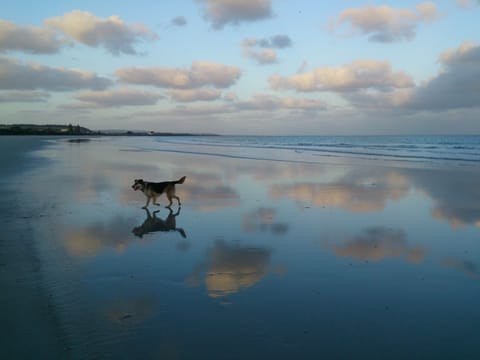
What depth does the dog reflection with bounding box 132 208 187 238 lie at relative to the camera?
769 cm

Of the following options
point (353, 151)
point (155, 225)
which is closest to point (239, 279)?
point (155, 225)

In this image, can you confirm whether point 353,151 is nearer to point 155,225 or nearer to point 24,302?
point 155,225

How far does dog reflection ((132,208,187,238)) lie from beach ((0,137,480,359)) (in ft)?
0.18

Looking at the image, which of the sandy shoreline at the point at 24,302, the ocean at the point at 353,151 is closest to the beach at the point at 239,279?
the sandy shoreline at the point at 24,302


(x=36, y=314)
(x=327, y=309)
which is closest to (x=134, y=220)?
(x=36, y=314)

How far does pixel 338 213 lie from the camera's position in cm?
934

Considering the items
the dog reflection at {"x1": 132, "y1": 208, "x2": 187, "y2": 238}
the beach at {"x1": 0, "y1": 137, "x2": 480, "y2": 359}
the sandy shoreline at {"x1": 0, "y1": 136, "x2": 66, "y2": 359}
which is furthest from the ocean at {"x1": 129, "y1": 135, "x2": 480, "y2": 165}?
the sandy shoreline at {"x1": 0, "y1": 136, "x2": 66, "y2": 359}

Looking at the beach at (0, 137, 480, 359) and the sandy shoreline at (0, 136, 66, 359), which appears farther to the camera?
the beach at (0, 137, 480, 359)

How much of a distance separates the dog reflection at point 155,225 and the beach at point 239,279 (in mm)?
56

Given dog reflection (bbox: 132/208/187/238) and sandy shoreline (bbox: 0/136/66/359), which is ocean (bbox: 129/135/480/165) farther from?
sandy shoreline (bbox: 0/136/66/359)

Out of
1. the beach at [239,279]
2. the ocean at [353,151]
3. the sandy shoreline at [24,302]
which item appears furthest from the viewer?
the ocean at [353,151]

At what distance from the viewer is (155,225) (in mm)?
8242

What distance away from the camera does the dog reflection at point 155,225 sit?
7.69 m

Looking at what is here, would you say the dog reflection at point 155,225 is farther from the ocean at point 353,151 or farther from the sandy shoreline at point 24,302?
the ocean at point 353,151
